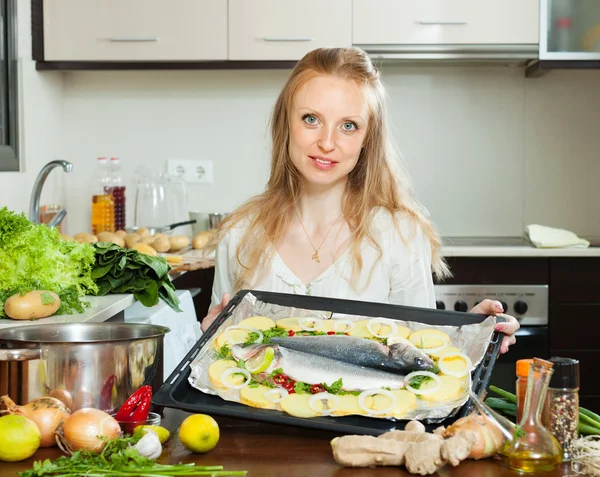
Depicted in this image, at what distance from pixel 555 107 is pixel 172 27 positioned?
1712 mm

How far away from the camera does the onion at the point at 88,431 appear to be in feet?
3.50

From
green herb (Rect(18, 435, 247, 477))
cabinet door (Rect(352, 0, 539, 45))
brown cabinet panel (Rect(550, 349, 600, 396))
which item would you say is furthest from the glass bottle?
cabinet door (Rect(352, 0, 539, 45))

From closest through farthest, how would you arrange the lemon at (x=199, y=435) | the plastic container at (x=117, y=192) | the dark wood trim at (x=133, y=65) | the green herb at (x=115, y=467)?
the green herb at (x=115, y=467) → the lemon at (x=199, y=435) → the dark wood trim at (x=133, y=65) → the plastic container at (x=117, y=192)

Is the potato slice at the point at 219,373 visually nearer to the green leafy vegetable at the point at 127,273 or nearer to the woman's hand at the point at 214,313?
the woman's hand at the point at 214,313

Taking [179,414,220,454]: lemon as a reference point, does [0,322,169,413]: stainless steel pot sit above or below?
above

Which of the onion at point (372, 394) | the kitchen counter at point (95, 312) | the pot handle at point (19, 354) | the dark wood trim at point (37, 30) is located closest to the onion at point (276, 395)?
the onion at point (372, 394)

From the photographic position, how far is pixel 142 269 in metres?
2.11

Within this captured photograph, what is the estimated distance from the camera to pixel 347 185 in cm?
204

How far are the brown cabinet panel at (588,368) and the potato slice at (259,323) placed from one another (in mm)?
2139

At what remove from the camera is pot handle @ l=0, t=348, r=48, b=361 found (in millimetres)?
1157

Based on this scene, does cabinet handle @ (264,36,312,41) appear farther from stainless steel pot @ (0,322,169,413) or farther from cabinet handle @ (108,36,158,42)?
stainless steel pot @ (0,322,169,413)

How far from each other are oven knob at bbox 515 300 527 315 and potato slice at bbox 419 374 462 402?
212cm

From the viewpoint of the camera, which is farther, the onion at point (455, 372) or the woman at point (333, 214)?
the woman at point (333, 214)

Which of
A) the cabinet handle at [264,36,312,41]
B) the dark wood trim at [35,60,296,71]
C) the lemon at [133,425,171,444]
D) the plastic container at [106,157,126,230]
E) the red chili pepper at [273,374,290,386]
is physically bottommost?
the lemon at [133,425,171,444]
